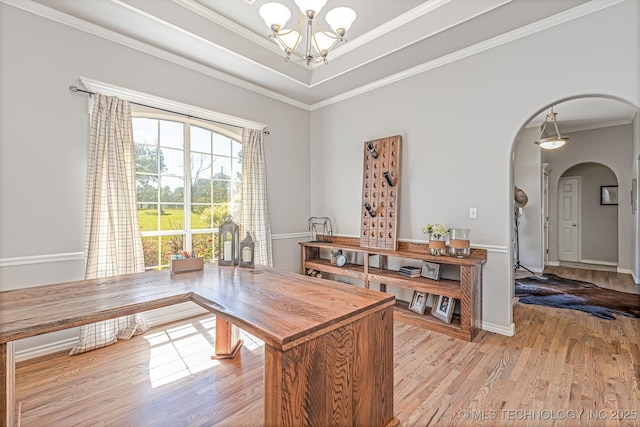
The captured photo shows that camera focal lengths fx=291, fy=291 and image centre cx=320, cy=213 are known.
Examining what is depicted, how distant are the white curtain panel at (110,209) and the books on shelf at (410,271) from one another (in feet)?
8.93

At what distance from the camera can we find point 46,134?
2426 millimetres

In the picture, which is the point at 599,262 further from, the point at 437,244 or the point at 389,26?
the point at 389,26

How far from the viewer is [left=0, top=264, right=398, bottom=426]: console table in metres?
1.12

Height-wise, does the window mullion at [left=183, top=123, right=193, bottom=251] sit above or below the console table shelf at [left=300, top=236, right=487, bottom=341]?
above

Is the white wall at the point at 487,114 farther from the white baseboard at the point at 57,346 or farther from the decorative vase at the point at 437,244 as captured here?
the white baseboard at the point at 57,346

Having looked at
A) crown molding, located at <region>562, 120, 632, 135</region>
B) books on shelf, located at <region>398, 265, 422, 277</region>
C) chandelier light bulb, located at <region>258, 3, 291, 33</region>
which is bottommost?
books on shelf, located at <region>398, 265, 422, 277</region>

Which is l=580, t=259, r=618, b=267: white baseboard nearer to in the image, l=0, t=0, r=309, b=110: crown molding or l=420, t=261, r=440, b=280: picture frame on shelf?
l=420, t=261, r=440, b=280: picture frame on shelf

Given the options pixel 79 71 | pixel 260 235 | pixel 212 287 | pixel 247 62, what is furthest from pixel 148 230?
pixel 247 62

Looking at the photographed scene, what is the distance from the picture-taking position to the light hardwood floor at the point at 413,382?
5.65 feet

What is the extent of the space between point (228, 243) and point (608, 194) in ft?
26.6

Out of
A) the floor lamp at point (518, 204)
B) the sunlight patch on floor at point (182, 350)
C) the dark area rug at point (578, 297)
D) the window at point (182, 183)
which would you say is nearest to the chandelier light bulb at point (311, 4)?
the window at point (182, 183)

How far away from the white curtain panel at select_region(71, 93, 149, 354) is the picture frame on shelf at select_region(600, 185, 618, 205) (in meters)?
8.77

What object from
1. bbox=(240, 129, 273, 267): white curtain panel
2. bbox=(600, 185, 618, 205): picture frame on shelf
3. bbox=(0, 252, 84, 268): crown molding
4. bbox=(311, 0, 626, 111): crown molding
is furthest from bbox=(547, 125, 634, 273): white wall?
bbox=(0, 252, 84, 268): crown molding

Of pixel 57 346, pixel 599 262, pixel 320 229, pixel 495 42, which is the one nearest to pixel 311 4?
pixel 495 42
